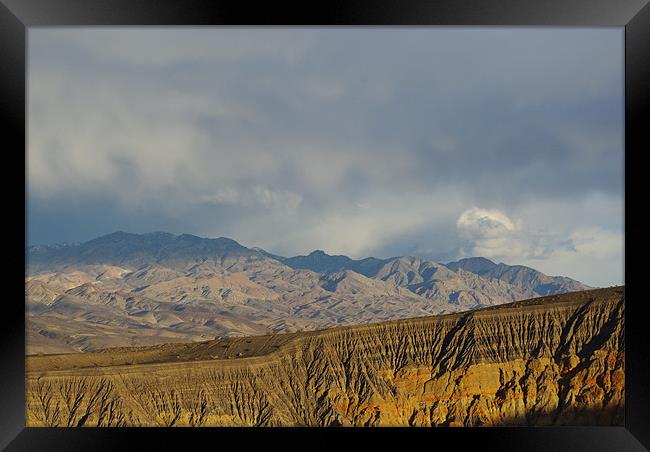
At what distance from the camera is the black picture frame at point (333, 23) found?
604cm

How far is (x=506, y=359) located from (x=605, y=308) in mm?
5805

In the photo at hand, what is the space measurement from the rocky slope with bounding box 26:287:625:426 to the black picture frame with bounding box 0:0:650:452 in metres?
29.4

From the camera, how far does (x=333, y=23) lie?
631 cm

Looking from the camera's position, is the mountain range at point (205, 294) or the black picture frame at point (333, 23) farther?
the mountain range at point (205, 294)

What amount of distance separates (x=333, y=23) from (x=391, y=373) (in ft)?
109

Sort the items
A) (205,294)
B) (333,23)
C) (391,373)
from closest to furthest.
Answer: (333,23), (391,373), (205,294)

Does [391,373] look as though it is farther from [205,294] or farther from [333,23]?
[205,294]

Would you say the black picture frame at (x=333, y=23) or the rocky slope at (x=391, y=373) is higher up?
the black picture frame at (x=333, y=23)

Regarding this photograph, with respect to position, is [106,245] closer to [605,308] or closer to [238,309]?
[238,309]

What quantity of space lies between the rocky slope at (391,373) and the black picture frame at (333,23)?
96.3 ft

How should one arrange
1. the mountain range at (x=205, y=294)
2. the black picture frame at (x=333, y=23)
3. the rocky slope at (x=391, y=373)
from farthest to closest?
1. the mountain range at (x=205, y=294)
2. the rocky slope at (x=391, y=373)
3. the black picture frame at (x=333, y=23)

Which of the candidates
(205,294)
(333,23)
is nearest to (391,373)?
(333,23)

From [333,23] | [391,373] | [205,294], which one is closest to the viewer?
[333,23]

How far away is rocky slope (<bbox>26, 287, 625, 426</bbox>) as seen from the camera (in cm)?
3422
